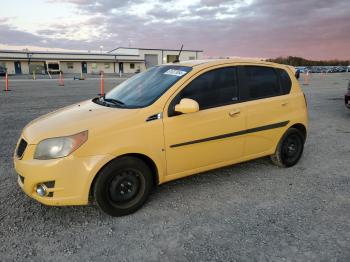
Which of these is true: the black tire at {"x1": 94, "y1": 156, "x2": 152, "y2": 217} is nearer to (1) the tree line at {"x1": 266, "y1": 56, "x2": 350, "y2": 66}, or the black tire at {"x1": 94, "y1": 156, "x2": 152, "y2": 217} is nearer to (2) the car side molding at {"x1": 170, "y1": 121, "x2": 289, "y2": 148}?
(2) the car side molding at {"x1": 170, "y1": 121, "x2": 289, "y2": 148}

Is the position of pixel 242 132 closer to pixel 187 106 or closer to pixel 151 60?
pixel 187 106

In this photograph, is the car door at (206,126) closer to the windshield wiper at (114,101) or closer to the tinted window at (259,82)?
the tinted window at (259,82)

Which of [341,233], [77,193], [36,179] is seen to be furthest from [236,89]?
[36,179]

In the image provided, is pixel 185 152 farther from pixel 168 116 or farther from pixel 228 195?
pixel 228 195

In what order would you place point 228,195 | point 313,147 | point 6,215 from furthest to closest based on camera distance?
1. point 313,147
2. point 228,195
3. point 6,215

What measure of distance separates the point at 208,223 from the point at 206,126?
1.17 m

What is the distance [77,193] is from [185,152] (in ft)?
4.33

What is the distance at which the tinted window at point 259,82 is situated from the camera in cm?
438

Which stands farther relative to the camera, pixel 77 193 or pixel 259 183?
pixel 259 183

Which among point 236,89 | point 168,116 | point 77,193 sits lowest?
point 77,193

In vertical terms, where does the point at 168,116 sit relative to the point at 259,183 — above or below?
above

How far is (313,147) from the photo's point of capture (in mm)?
6184

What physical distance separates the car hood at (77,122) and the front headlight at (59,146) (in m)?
0.05

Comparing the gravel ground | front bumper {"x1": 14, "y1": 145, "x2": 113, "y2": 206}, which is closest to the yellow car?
front bumper {"x1": 14, "y1": 145, "x2": 113, "y2": 206}
